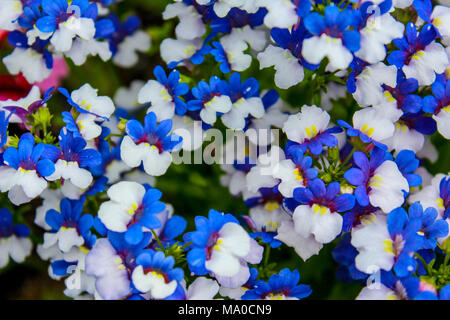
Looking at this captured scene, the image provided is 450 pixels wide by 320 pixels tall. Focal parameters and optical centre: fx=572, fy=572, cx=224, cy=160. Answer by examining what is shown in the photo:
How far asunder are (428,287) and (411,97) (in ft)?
1.63

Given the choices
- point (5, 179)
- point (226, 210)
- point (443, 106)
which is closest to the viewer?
point (5, 179)

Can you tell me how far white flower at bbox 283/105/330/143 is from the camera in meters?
1.47

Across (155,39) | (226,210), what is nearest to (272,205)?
(226,210)

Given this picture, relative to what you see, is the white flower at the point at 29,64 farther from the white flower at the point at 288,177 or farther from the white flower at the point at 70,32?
the white flower at the point at 288,177

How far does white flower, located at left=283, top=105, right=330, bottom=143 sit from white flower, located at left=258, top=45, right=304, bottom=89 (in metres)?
0.08

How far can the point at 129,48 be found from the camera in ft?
6.65

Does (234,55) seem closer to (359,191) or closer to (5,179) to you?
(359,191)

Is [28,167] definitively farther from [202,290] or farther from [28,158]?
[202,290]

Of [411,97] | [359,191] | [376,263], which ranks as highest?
[411,97]

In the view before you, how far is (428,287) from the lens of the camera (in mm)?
1295

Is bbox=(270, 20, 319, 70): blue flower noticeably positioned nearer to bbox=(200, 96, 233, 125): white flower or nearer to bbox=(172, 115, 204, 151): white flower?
bbox=(200, 96, 233, 125): white flower

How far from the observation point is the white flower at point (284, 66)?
148cm

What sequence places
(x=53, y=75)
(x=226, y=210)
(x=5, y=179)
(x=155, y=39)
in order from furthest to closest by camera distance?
(x=155, y=39), (x=53, y=75), (x=226, y=210), (x=5, y=179)

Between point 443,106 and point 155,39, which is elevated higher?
point 443,106
